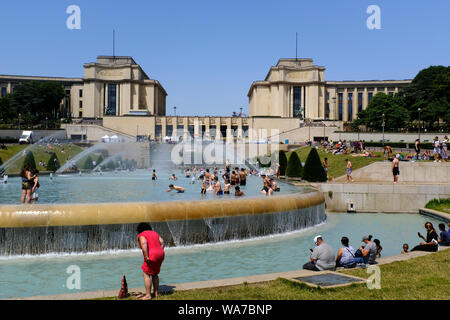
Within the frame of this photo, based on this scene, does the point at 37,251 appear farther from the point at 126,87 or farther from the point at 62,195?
the point at 126,87

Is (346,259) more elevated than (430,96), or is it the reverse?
(430,96)

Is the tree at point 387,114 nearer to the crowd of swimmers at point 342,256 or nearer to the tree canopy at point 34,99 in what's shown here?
the tree canopy at point 34,99

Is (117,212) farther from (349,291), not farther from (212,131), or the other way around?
(212,131)

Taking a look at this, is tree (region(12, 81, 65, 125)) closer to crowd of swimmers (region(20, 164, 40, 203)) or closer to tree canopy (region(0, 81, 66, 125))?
tree canopy (region(0, 81, 66, 125))

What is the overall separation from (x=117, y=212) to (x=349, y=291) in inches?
319

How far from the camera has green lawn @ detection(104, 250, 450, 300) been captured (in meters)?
7.44

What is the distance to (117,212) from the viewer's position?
13.8m

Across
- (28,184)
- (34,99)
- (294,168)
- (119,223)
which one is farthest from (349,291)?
(34,99)

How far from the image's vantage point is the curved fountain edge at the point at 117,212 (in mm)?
13141

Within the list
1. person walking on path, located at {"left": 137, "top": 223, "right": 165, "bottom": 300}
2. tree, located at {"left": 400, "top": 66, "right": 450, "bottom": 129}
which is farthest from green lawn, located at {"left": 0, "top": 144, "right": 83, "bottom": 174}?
tree, located at {"left": 400, "top": 66, "right": 450, "bottom": 129}

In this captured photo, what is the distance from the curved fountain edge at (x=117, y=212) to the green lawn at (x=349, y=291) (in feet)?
21.0

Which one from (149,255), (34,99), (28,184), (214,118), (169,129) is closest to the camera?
(149,255)

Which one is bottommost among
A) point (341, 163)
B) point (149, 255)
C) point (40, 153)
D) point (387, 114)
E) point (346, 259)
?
point (346, 259)
